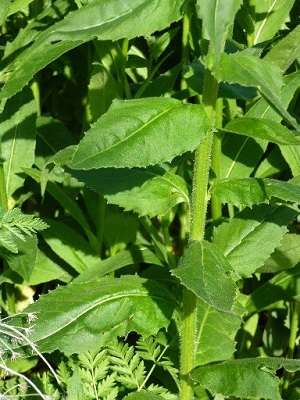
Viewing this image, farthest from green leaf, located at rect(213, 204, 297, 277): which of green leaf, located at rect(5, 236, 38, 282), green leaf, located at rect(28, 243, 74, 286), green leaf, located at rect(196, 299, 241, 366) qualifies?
green leaf, located at rect(28, 243, 74, 286)

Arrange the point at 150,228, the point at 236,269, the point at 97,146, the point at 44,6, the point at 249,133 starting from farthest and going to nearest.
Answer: the point at 44,6 → the point at 150,228 → the point at 236,269 → the point at 249,133 → the point at 97,146

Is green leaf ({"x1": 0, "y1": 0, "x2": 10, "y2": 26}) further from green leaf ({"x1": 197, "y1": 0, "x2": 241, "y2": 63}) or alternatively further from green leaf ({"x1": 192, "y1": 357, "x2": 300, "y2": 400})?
green leaf ({"x1": 192, "y1": 357, "x2": 300, "y2": 400})

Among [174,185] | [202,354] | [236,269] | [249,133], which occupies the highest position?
[249,133]

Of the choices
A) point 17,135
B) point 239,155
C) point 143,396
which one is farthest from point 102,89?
point 143,396

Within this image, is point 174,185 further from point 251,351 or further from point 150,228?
point 251,351

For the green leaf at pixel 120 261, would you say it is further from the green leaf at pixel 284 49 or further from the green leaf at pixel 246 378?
the green leaf at pixel 284 49

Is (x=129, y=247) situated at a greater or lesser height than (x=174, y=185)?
lesser

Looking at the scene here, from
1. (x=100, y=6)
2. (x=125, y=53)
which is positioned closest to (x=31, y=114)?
(x=125, y=53)
